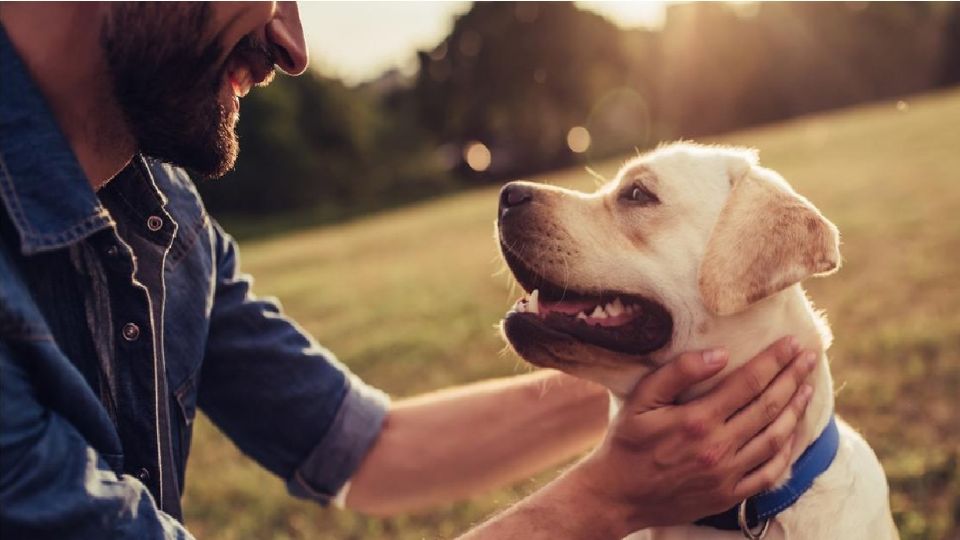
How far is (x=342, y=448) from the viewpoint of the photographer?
319 cm

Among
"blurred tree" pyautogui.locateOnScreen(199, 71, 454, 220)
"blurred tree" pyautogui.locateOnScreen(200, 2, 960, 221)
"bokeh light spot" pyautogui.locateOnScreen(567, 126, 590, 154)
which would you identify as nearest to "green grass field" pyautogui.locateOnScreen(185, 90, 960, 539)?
"blurred tree" pyautogui.locateOnScreen(200, 2, 960, 221)

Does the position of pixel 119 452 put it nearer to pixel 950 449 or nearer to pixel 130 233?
pixel 130 233

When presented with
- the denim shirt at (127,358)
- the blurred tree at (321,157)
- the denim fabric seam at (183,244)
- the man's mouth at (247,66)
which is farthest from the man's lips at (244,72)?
the blurred tree at (321,157)

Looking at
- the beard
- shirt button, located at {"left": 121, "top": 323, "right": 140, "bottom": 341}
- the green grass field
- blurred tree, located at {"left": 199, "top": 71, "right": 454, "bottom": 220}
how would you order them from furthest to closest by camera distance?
blurred tree, located at {"left": 199, "top": 71, "right": 454, "bottom": 220} < the green grass field < shirt button, located at {"left": 121, "top": 323, "right": 140, "bottom": 341} < the beard

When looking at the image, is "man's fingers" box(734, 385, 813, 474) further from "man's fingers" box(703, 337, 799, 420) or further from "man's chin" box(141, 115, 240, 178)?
"man's chin" box(141, 115, 240, 178)

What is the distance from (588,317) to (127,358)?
55.3 inches

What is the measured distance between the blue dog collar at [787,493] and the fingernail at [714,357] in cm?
41

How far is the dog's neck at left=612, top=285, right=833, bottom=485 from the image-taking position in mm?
2678

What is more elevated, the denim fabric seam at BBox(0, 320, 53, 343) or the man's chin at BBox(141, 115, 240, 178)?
the man's chin at BBox(141, 115, 240, 178)

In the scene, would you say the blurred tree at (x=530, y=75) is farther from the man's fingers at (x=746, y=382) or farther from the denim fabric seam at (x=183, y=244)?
the man's fingers at (x=746, y=382)

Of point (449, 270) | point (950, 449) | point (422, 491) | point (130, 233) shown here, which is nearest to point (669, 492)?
point (422, 491)

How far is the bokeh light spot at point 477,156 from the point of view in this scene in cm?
4575

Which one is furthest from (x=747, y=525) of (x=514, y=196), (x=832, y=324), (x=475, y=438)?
(x=832, y=324)

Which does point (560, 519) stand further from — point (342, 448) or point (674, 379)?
point (342, 448)
